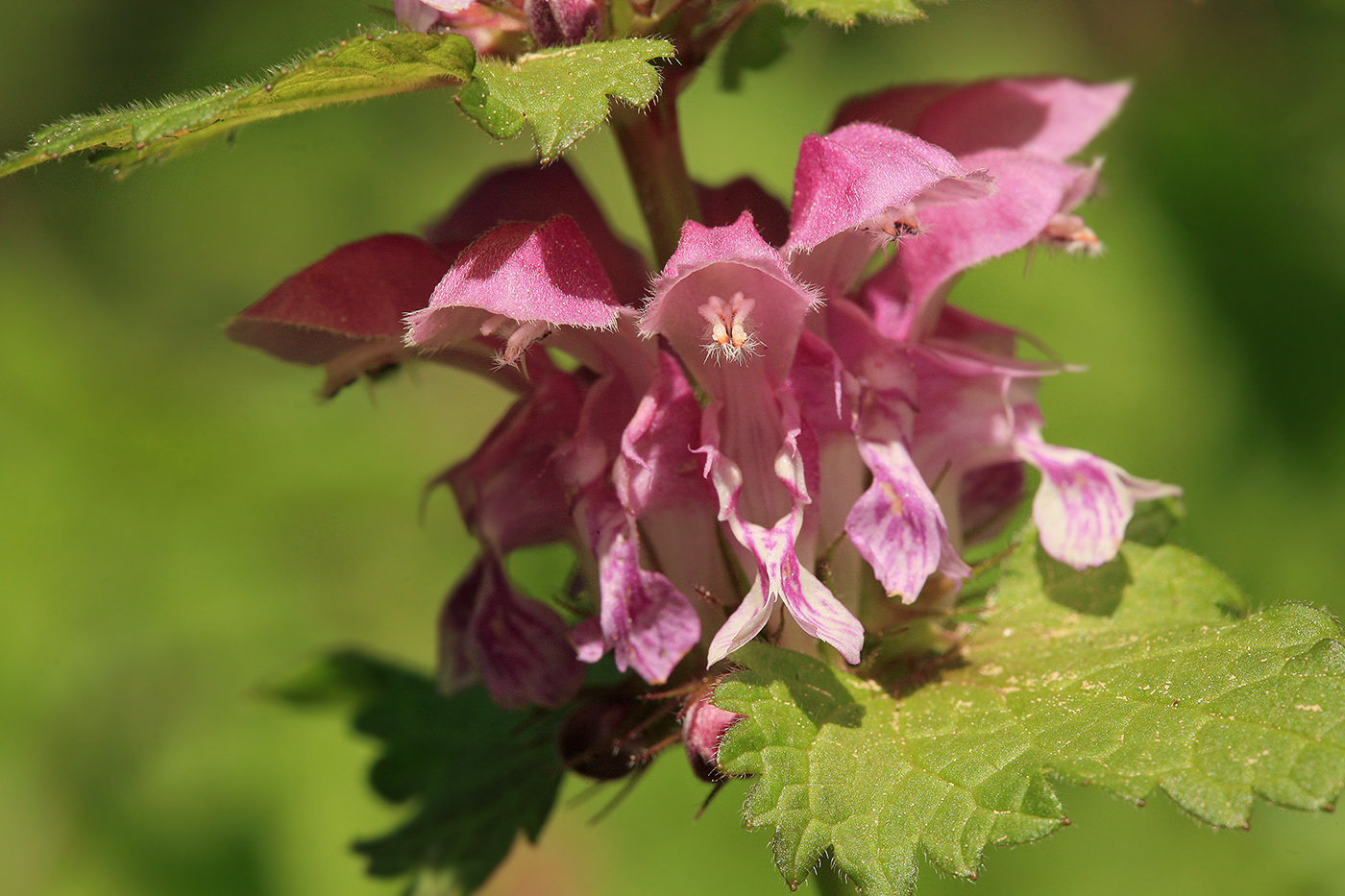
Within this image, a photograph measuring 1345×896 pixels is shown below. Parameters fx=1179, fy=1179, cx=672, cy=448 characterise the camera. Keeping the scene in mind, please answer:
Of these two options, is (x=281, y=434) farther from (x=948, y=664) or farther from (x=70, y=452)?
(x=948, y=664)

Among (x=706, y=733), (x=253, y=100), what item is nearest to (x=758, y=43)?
(x=253, y=100)

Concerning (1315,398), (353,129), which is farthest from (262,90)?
(353,129)

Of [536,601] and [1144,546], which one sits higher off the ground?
[536,601]

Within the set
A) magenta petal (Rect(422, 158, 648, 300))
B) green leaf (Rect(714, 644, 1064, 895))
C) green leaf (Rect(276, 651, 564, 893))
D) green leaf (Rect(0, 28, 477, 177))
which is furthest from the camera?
green leaf (Rect(276, 651, 564, 893))

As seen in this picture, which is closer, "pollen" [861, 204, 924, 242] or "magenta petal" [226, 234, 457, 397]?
"pollen" [861, 204, 924, 242]

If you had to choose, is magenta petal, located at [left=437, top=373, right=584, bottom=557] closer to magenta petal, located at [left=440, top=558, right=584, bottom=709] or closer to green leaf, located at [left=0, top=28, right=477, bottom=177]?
magenta petal, located at [left=440, top=558, right=584, bottom=709]

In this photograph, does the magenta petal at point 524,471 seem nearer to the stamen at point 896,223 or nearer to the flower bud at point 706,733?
the flower bud at point 706,733

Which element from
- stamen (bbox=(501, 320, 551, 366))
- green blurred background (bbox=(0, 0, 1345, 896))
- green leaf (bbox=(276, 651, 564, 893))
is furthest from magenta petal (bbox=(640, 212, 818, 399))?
green blurred background (bbox=(0, 0, 1345, 896))
